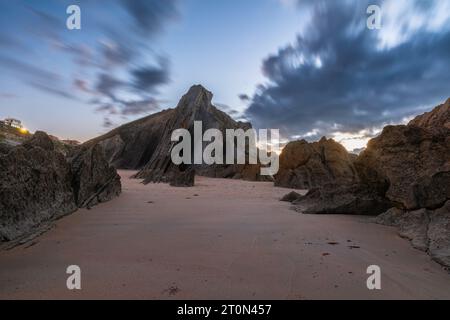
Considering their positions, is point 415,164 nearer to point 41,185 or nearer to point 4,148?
point 41,185

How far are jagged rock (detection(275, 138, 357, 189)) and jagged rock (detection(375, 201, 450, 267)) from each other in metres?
8.85

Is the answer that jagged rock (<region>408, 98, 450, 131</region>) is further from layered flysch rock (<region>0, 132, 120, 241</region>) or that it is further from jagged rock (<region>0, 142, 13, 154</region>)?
jagged rock (<region>0, 142, 13, 154</region>)

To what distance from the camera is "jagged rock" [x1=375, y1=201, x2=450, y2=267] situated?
2475 millimetres

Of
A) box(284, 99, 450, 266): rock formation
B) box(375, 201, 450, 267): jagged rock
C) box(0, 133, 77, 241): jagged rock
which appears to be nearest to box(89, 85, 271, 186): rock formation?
box(0, 133, 77, 241): jagged rock

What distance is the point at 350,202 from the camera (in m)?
4.60

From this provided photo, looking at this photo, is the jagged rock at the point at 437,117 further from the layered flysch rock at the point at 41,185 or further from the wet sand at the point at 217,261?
the layered flysch rock at the point at 41,185

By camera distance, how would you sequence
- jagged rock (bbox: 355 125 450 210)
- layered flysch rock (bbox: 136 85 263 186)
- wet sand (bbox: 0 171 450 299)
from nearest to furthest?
wet sand (bbox: 0 171 450 299), jagged rock (bbox: 355 125 450 210), layered flysch rock (bbox: 136 85 263 186)

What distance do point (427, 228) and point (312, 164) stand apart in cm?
1060

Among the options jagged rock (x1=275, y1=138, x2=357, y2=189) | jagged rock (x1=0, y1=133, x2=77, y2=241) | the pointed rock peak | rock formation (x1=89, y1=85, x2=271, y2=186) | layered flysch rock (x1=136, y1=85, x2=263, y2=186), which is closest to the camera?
jagged rock (x1=0, y1=133, x2=77, y2=241)

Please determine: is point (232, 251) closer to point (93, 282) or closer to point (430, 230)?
point (93, 282)

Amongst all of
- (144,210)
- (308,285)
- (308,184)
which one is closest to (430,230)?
(308,285)

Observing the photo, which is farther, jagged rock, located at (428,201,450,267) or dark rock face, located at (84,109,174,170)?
dark rock face, located at (84,109,174,170)

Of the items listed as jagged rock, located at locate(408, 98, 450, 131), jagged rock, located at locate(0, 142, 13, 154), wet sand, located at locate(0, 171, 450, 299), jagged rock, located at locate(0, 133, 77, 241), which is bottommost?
wet sand, located at locate(0, 171, 450, 299)

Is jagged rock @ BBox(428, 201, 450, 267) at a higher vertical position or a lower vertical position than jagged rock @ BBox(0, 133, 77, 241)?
lower
